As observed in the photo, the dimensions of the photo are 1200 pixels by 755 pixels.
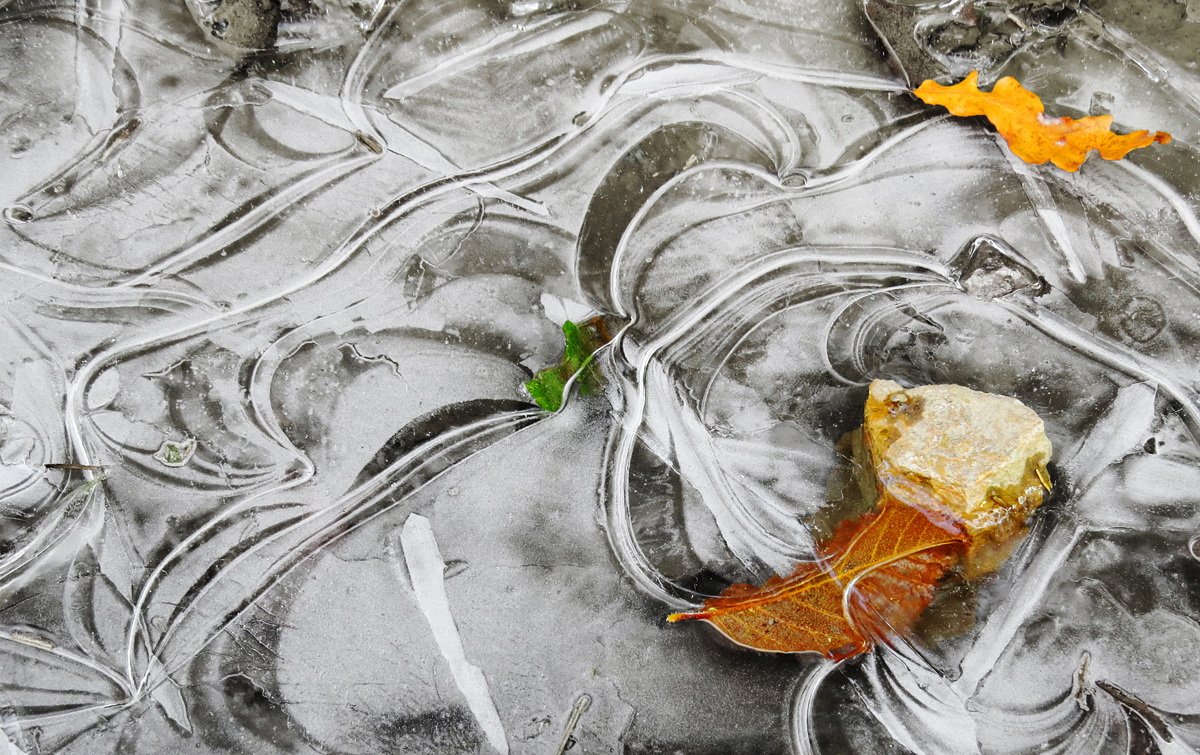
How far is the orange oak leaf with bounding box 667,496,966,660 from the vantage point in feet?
10.3

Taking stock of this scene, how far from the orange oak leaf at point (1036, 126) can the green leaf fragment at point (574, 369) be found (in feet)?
7.68

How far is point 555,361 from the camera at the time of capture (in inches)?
130

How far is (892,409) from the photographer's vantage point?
3.03 m

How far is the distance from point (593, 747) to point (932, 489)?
2460 millimetres

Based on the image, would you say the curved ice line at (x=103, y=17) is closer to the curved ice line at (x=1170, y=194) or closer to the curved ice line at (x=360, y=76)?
the curved ice line at (x=360, y=76)

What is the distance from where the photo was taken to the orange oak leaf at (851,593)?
313 cm

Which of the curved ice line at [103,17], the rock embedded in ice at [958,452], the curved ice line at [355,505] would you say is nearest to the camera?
the rock embedded in ice at [958,452]

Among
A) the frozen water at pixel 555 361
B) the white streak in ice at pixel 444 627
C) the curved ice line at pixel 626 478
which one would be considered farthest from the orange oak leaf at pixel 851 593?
the white streak in ice at pixel 444 627

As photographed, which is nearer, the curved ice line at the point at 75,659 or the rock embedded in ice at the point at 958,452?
the rock embedded in ice at the point at 958,452

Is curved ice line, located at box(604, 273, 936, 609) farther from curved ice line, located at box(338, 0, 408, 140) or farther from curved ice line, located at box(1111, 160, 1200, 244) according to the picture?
curved ice line, located at box(338, 0, 408, 140)

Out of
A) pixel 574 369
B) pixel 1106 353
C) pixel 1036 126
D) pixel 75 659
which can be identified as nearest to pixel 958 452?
pixel 1106 353

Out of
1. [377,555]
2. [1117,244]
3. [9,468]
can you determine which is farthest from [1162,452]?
[9,468]

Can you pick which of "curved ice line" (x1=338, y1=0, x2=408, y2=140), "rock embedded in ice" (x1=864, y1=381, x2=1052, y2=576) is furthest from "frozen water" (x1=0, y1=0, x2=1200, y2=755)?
"rock embedded in ice" (x1=864, y1=381, x2=1052, y2=576)

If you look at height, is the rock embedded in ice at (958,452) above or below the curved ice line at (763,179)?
below
